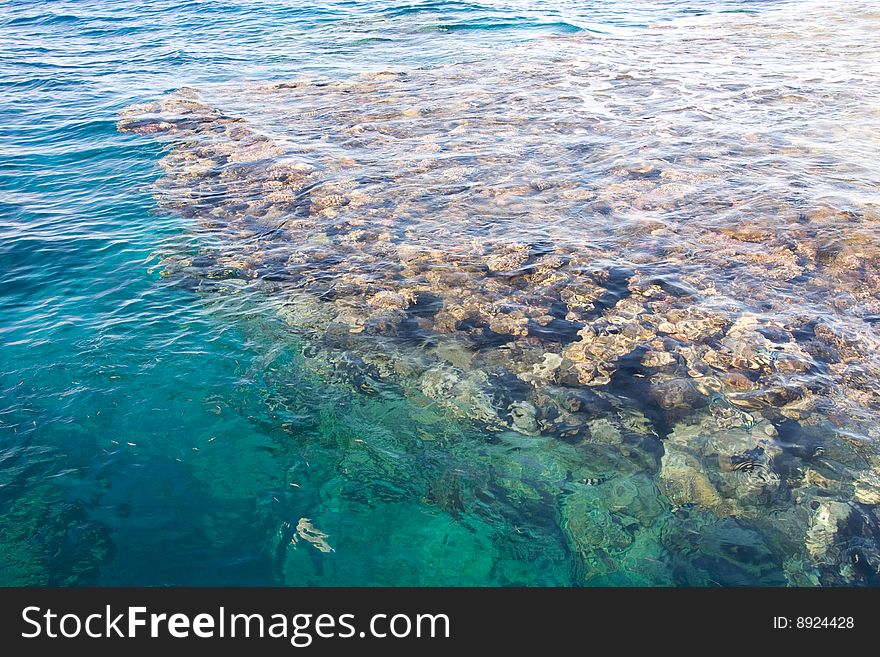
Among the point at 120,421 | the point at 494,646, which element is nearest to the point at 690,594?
the point at 494,646

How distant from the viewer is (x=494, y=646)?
16.7ft

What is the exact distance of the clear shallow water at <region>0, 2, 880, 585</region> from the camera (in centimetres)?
633

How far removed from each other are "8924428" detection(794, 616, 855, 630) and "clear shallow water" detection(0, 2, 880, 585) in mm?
527

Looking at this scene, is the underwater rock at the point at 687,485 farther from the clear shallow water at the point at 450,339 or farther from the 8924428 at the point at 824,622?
the 8924428 at the point at 824,622

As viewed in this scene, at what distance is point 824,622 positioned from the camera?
17.1ft

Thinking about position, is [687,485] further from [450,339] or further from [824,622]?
[450,339]

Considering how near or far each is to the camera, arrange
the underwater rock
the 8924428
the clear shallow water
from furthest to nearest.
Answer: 1. the underwater rock
2. the clear shallow water
3. the 8924428

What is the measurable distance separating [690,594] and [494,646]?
2.01 metres

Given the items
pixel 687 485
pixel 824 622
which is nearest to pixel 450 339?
pixel 687 485

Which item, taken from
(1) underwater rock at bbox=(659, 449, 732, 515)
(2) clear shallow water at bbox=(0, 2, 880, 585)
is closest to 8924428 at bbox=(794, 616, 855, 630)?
(2) clear shallow water at bbox=(0, 2, 880, 585)

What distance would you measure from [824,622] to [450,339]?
17.7 ft

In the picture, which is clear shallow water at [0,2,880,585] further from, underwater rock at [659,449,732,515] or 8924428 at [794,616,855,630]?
8924428 at [794,616,855,630]

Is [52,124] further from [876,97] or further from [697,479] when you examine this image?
[876,97]

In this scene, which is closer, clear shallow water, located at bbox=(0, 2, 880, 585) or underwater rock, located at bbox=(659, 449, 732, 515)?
clear shallow water, located at bbox=(0, 2, 880, 585)
